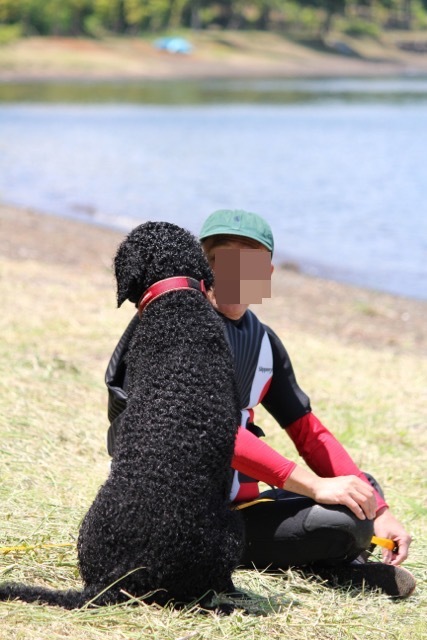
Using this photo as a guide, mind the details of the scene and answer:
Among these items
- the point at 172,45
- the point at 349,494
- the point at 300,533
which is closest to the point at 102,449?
Answer: the point at 300,533

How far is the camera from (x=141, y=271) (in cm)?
273

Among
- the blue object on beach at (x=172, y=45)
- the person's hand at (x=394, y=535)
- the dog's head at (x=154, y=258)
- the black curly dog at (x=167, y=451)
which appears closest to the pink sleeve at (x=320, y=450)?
the person's hand at (x=394, y=535)

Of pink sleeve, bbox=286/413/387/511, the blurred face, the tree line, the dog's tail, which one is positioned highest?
the blurred face

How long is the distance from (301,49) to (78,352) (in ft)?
275

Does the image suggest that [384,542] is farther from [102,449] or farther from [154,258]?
[102,449]

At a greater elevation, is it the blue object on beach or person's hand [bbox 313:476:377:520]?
person's hand [bbox 313:476:377:520]

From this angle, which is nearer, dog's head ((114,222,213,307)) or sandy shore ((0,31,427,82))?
dog's head ((114,222,213,307))

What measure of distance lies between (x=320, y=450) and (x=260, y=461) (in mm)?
480

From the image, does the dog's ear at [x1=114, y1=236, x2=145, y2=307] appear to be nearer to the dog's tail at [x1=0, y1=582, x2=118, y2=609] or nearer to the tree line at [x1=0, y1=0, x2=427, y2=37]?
the dog's tail at [x1=0, y1=582, x2=118, y2=609]

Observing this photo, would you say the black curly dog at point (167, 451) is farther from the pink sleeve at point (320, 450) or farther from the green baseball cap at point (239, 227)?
the pink sleeve at point (320, 450)

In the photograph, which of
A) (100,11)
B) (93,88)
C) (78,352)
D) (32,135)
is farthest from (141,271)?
(100,11)

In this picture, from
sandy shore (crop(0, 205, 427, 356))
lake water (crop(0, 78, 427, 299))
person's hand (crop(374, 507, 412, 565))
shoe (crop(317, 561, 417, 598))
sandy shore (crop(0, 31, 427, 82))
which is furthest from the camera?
sandy shore (crop(0, 31, 427, 82))

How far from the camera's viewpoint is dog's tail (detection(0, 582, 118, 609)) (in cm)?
277

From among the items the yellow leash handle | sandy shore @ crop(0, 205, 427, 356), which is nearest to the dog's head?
the yellow leash handle
